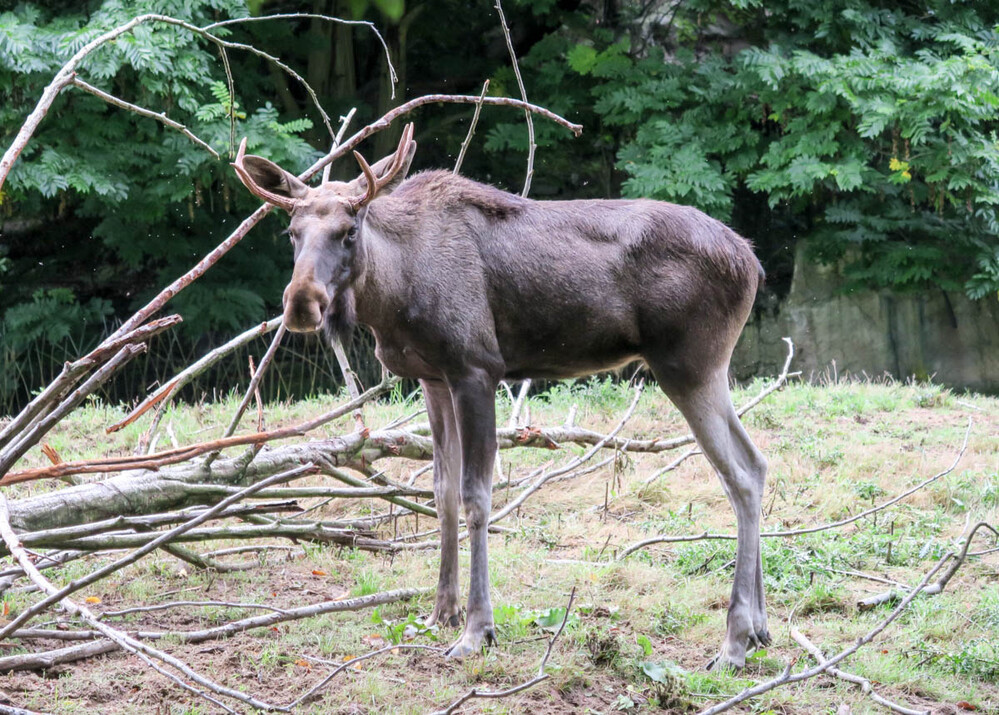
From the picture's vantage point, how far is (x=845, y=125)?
11820mm

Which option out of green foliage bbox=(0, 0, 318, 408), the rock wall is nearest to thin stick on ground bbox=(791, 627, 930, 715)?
green foliage bbox=(0, 0, 318, 408)

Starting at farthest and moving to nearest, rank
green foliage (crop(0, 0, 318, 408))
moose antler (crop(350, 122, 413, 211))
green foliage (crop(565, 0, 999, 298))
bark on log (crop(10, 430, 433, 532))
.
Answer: green foliage (crop(565, 0, 999, 298)), green foliage (crop(0, 0, 318, 408)), bark on log (crop(10, 430, 433, 532)), moose antler (crop(350, 122, 413, 211))

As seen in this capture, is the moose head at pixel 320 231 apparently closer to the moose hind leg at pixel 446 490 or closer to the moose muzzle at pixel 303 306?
the moose muzzle at pixel 303 306

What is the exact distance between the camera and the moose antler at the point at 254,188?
4020 millimetres

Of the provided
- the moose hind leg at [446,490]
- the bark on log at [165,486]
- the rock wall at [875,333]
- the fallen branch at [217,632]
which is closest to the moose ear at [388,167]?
the moose hind leg at [446,490]

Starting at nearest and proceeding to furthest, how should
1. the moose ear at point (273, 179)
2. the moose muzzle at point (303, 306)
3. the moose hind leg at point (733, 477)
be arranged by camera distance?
the moose muzzle at point (303, 306) < the moose ear at point (273, 179) < the moose hind leg at point (733, 477)

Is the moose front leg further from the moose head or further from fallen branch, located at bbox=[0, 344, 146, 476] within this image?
fallen branch, located at bbox=[0, 344, 146, 476]

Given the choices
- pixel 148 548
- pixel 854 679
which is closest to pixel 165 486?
pixel 148 548

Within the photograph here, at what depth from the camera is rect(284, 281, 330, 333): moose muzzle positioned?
3941 mm

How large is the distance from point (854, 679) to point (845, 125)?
9.09 metres

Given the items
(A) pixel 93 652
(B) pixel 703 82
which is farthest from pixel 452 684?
(B) pixel 703 82

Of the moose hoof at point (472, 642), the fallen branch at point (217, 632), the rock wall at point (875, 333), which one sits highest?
the fallen branch at point (217, 632)

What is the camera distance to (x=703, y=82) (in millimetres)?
12336

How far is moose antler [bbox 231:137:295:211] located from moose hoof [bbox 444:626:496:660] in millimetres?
1943
